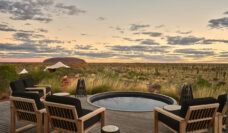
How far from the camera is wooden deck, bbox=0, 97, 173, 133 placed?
3408 millimetres

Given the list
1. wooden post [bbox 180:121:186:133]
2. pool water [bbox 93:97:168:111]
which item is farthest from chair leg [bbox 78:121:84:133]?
pool water [bbox 93:97:168:111]

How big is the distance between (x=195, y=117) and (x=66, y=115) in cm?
203

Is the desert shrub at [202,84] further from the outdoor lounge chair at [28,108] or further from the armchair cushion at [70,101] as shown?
the outdoor lounge chair at [28,108]

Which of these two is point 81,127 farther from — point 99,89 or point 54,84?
point 54,84

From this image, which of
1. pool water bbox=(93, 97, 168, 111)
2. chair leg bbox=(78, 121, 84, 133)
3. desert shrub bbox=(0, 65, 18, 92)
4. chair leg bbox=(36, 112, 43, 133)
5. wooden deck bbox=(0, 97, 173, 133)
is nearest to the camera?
chair leg bbox=(78, 121, 84, 133)

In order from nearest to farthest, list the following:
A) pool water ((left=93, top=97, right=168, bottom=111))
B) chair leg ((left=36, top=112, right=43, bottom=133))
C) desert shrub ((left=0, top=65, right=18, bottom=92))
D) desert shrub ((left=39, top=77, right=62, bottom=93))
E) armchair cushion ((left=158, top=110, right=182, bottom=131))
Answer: armchair cushion ((left=158, top=110, right=182, bottom=131)), chair leg ((left=36, top=112, right=43, bottom=133)), pool water ((left=93, top=97, right=168, bottom=111)), desert shrub ((left=0, top=65, right=18, bottom=92)), desert shrub ((left=39, top=77, right=62, bottom=93))

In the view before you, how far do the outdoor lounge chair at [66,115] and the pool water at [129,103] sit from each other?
3792mm

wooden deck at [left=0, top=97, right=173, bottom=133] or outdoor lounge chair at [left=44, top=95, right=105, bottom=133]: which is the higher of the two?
outdoor lounge chair at [left=44, top=95, right=105, bottom=133]

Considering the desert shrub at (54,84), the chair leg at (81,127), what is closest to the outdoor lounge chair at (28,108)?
the chair leg at (81,127)

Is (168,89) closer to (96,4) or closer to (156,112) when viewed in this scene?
(156,112)

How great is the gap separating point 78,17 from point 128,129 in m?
8.34

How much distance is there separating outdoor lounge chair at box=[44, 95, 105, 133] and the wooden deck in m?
0.84

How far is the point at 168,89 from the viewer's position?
7332 mm

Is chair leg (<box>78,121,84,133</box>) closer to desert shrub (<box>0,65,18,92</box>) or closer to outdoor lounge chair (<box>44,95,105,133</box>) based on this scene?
outdoor lounge chair (<box>44,95,105,133</box>)
